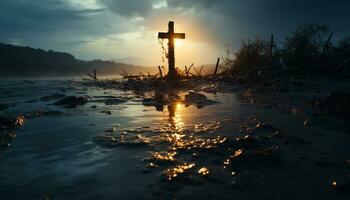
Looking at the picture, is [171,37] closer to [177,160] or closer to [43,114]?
[43,114]

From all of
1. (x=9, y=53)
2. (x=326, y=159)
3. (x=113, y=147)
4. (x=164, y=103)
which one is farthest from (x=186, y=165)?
(x=9, y=53)

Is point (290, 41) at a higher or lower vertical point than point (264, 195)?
higher

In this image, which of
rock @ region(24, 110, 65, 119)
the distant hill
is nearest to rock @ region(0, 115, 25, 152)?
rock @ region(24, 110, 65, 119)

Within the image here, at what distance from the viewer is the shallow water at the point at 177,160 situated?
315cm

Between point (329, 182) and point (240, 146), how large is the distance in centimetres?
146

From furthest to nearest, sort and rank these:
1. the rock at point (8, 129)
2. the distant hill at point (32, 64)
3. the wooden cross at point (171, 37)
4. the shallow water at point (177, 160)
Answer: the distant hill at point (32, 64) → the wooden cross at point (171, 37) → the rock at point (8, 129) → the shallow water at point (177, 160)

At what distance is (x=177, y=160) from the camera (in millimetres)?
4051

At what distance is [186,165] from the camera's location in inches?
152

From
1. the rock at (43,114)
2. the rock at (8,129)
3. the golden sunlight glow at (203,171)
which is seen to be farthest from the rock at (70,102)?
the golden sunlight glow at (203,171)

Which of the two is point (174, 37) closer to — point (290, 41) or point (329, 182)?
point (290, 41)

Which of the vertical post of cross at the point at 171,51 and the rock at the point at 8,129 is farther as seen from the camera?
the vertical post of cross at the point at 171,51

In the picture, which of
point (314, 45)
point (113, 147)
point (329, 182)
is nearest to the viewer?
point (329, 182)

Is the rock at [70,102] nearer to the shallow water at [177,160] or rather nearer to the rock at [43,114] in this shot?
the rock at [43,114]

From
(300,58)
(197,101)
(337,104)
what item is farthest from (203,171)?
(300,58)
